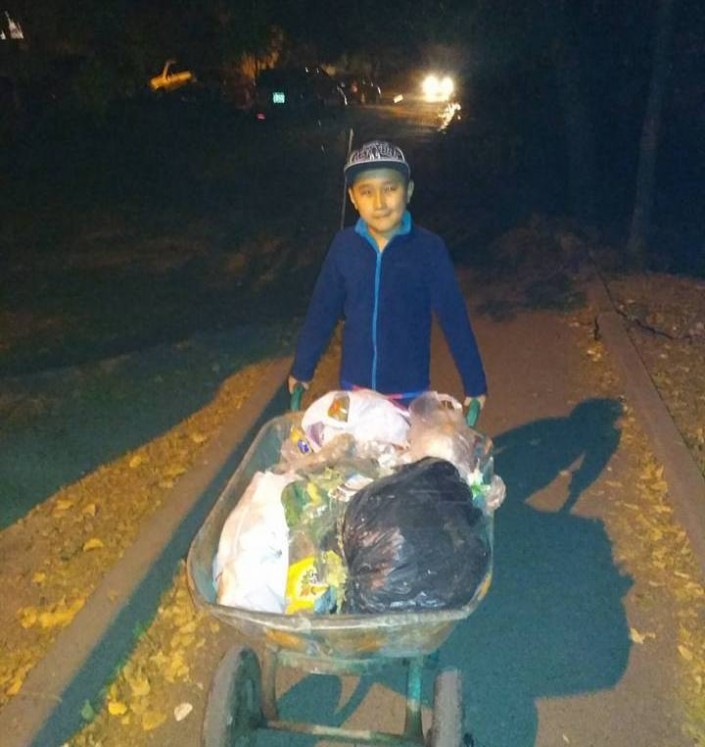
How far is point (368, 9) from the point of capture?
538 inches

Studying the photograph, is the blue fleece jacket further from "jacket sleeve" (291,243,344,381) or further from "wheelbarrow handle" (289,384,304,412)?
"wheelbarrow handle" (289,384,304,412)

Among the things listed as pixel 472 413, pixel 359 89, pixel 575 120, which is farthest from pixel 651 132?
pixel 359 89

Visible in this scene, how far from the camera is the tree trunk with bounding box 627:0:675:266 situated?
963cm

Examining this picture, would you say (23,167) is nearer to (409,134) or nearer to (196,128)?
(196,128)

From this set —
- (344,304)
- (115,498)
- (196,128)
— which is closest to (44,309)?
(115,498)

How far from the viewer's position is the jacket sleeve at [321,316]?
368 cm

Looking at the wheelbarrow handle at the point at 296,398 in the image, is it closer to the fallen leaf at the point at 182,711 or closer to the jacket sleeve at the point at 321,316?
the jacket sleeve at the point at 321,316

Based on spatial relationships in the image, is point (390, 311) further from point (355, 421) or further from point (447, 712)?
point (447, 712)

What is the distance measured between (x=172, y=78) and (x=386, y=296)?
2670 cm

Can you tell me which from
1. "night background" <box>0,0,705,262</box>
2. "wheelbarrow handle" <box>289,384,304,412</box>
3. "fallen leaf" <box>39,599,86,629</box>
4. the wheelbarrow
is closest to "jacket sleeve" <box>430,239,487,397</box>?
"wheelbarrow handle" <box>289,384,304,412</box>

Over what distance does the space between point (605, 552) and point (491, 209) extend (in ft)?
39.4

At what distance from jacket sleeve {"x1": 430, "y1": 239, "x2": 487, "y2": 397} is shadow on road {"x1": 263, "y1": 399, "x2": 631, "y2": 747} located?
1.20 meters

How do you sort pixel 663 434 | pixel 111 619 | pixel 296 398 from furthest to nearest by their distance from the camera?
pixel 663 434, pixel 111 619, pixel 296 398

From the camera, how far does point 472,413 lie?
337cm
